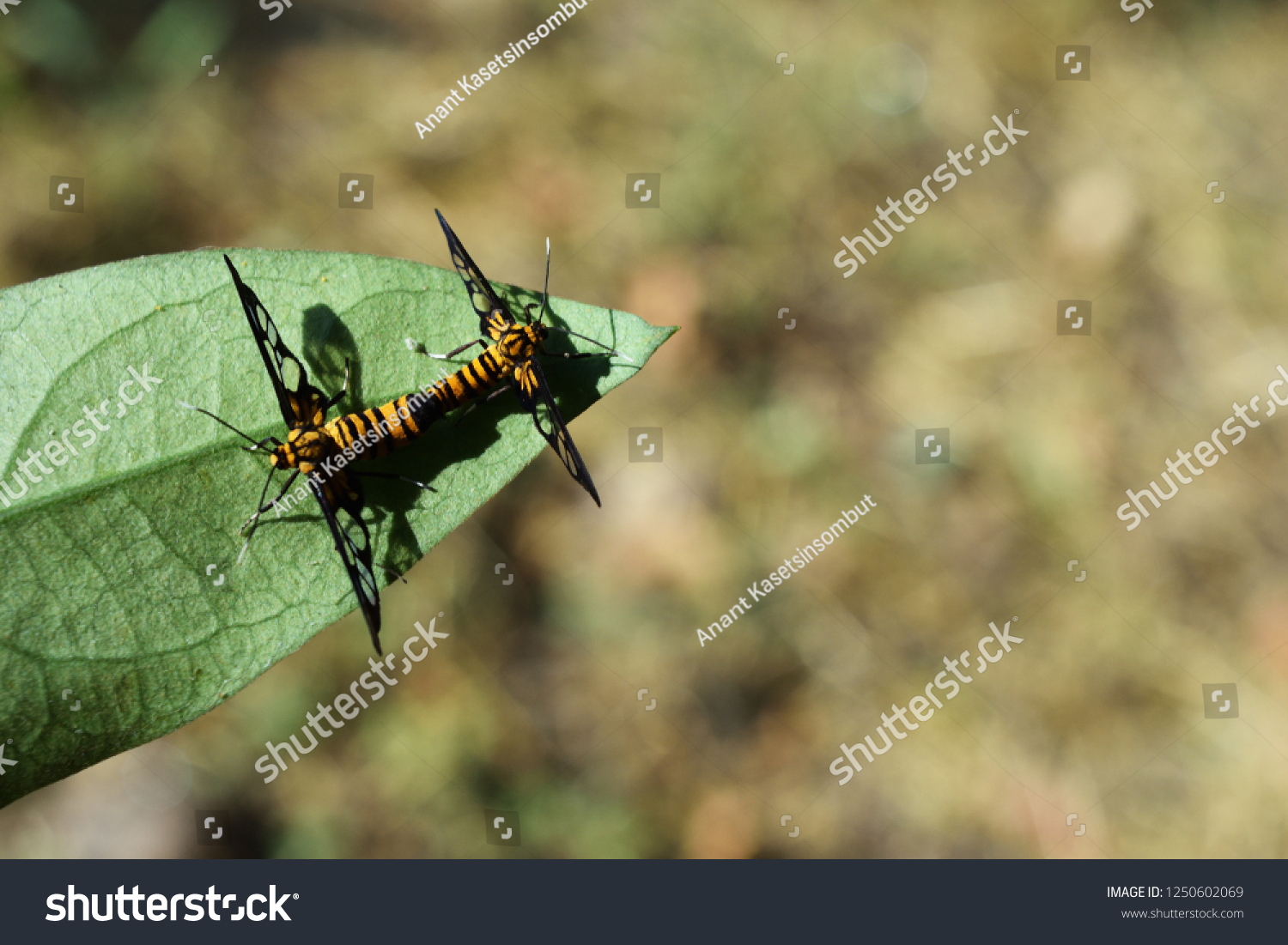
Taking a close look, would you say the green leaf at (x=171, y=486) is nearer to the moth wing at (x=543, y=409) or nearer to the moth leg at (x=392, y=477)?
the moth leg at (x=392, y=477)

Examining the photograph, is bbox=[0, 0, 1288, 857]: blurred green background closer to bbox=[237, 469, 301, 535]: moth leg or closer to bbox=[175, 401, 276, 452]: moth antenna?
bbox=[237, 469, 301, 535]: moth leg

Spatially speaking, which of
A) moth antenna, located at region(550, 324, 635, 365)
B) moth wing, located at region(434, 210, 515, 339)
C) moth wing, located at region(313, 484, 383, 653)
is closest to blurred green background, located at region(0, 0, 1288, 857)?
moth wing, located at region(434, 210, 515, 339)

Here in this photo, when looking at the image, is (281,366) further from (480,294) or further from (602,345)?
(602,345)

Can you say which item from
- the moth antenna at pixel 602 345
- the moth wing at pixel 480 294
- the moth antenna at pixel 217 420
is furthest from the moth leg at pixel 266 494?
the moth antenna at pixel 602 345

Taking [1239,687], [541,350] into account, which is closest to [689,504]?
[541,350]

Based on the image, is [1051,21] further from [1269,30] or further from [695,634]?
Answer: [695,634]

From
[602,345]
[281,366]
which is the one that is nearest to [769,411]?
[602,345]
